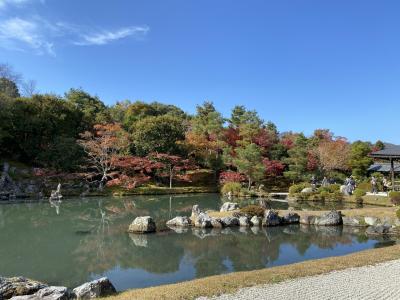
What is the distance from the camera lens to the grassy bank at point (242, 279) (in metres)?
7.23

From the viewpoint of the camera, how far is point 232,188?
31.0m

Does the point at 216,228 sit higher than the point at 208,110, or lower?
lower

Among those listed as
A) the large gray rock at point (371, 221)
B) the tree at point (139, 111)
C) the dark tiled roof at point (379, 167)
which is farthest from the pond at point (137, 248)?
the dark tiled roof at point (379, 167)

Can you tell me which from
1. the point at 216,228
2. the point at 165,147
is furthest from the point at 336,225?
the point at 165,147

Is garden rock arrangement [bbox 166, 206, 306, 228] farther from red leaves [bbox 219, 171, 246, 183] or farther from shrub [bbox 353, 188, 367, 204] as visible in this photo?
red leaves [bbox 219, 171, 246, 183]

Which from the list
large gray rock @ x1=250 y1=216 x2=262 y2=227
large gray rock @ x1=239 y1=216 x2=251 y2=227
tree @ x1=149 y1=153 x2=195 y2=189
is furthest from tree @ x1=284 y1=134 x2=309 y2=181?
large gray rock @ x1=239 y1=216 x2=251 y2=227

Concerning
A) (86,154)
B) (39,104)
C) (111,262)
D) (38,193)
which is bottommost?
(111,262)

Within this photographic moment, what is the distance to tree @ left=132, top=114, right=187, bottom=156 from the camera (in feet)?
113

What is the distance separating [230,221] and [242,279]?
9229 millimetres

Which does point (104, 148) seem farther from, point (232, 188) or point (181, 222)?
point (181, 222)

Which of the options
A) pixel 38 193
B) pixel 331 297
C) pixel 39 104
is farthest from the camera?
pixel 39 104

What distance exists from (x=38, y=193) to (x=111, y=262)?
18175 mm

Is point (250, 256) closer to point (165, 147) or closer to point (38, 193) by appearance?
point (38, 193)

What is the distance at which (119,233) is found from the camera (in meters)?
15.6
